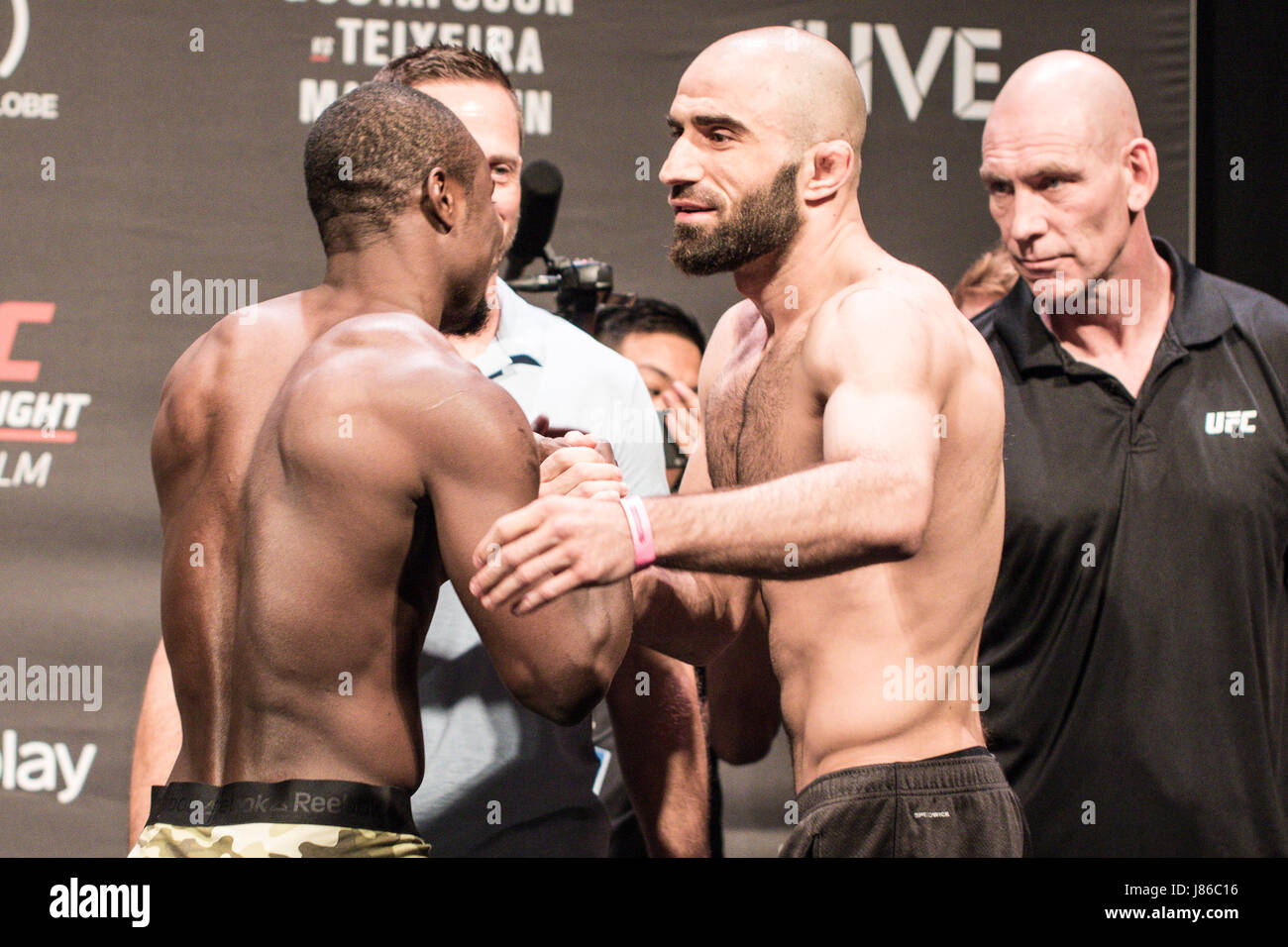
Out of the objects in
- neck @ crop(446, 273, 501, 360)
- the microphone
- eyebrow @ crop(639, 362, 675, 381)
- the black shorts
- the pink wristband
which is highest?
the microphone

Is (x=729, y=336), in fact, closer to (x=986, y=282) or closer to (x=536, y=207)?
(x=536, y=207)

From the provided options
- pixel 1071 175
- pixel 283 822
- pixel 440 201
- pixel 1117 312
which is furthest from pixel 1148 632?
pixel 283 822

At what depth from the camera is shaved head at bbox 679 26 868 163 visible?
205 cm

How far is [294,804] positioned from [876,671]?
31.2 inches

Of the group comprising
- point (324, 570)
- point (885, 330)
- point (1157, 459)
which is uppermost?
point (885, 330)

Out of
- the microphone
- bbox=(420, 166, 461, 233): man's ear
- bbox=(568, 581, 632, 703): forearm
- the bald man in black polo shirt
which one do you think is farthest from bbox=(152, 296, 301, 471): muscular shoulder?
the bald man in black polo shirt

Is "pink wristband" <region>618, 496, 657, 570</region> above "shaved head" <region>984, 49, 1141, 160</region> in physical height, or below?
below

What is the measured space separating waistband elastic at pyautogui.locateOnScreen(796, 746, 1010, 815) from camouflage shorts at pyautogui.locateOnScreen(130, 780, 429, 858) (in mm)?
584

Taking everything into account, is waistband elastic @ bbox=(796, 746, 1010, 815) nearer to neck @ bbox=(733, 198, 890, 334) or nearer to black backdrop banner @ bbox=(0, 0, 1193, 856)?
neck @ bbox=(733, 198, 890, 334)

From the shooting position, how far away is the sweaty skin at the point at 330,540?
1.50m

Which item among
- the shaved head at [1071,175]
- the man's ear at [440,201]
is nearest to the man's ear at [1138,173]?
the shaved head at [1071,175]

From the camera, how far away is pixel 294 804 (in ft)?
4.83

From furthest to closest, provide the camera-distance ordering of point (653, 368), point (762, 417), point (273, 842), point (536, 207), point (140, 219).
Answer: point (653, 368), point (140, 219), point (536, 207), point (762, 417), point (273, 842)
